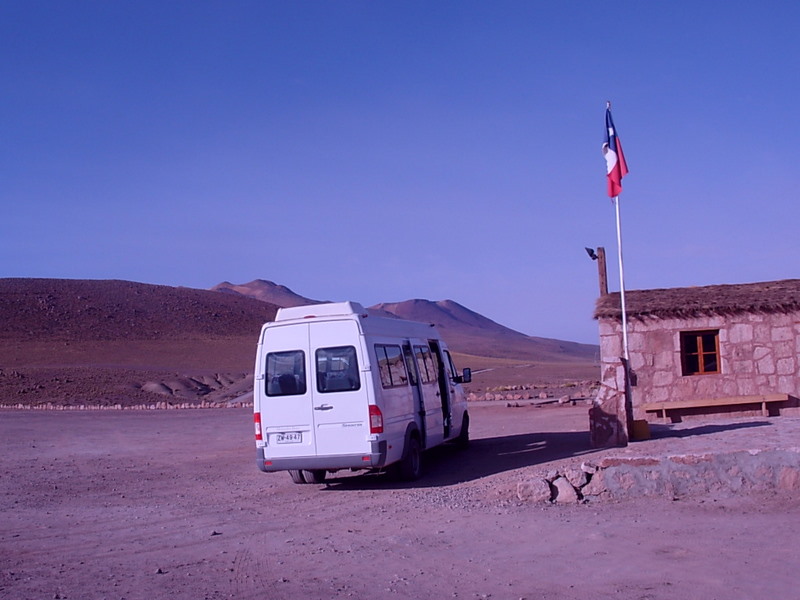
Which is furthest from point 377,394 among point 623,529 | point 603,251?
point 603,251

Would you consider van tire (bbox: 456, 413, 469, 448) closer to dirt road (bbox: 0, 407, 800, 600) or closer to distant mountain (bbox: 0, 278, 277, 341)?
dirt road (bbox: 0, 407, 800, 600)

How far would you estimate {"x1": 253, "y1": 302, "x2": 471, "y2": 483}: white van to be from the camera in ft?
37.9

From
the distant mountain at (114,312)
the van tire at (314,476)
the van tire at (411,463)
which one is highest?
the distant mountain at (114,312)

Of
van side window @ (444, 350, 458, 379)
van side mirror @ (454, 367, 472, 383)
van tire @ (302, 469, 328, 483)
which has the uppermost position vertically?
van side window @ (444, 350, 458, 379)

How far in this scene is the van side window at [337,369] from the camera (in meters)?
11.7

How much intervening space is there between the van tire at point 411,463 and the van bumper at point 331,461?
77 centimetres

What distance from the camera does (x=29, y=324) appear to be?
245ft

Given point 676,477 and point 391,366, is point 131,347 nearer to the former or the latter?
point 391,366

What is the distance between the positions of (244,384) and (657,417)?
1130 inches

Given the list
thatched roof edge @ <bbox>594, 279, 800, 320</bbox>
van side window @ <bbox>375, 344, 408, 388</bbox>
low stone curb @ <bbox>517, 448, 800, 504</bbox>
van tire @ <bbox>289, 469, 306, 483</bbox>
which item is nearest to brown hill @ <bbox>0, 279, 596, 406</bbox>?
thatched roof edge @ <bbox>594, 279, 800, 320</bbox>

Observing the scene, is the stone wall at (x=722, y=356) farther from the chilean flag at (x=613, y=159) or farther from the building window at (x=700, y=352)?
the chilean flag at (x=613, y=159)

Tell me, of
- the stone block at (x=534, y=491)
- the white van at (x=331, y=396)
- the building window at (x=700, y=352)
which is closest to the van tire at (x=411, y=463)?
the white van at (x=331, y=396)

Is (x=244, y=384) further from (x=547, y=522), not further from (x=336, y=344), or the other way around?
(x=547, y=522)

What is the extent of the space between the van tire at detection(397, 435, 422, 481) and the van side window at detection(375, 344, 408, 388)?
0.91 metres
